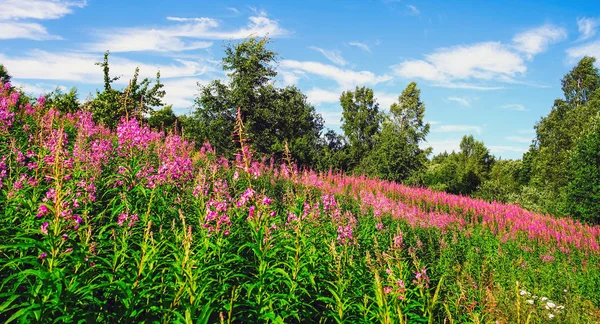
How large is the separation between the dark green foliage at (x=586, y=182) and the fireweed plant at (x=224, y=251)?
343 cm

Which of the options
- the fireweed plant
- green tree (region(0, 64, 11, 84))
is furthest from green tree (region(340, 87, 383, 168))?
green tree (region(0, 64, 11, 84))

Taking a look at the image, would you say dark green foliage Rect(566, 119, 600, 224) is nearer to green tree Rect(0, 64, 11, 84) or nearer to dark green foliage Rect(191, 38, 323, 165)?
dark green foliage Rect(191, 38, 323, 165)

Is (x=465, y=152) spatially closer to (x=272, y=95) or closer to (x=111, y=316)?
(x=272, y=95)

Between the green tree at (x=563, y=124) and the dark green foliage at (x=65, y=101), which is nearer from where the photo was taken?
the dark green foliage at (x=65, y=101)

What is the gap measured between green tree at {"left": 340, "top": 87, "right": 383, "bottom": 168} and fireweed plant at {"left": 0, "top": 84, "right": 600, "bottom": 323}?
953 inches

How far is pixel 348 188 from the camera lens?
48.1ft

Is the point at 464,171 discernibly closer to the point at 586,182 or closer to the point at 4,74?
the point at 586,182

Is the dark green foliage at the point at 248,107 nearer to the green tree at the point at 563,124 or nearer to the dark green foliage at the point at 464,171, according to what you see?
the dark green foliage at the point at 464,171

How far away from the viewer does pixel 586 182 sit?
17094 mm

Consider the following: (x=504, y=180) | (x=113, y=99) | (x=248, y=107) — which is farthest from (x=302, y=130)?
(x=504, y=180)

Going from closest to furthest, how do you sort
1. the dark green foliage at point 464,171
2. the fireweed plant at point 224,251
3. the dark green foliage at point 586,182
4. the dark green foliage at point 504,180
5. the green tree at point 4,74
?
the fireweed plant at point 224,251 → the dark green foliage at point 586,182 → the green tree at point 4,74 → the dark green foliage at point 504,180 → the dark green foliage at point 464,171

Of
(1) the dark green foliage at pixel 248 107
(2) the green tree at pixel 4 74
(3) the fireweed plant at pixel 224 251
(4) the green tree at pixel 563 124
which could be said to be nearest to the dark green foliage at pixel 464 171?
(4) the green tree at pixel 563 124

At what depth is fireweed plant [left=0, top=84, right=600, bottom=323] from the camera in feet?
7.89

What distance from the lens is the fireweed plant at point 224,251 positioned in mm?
2406
